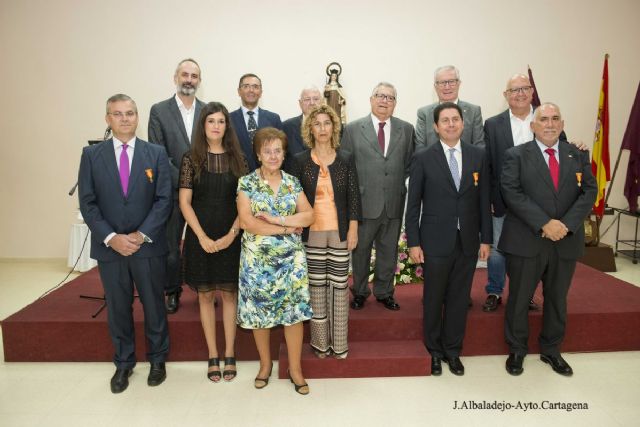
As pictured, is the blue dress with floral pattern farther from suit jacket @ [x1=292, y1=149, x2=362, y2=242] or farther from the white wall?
the white wall

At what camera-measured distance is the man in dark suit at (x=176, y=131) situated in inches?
128

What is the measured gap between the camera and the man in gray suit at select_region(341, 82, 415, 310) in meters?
3.20

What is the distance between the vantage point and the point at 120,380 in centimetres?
281

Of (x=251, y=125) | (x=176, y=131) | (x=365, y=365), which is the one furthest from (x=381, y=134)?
(x=365, y=365)

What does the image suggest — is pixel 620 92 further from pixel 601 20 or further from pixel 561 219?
pixel 561 219

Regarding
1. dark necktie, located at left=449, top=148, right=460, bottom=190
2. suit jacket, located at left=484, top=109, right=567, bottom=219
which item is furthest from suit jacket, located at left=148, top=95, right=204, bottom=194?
suit jacket, located at left=484, top=109, right=567, bottom=219

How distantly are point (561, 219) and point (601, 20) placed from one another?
14.0 ft

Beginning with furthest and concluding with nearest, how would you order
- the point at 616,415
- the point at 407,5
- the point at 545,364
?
the point at 407,5 → the point at 545,364 → the point at 616,415

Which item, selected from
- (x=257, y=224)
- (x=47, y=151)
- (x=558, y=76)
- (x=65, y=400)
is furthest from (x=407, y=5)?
(x=65, y=400)

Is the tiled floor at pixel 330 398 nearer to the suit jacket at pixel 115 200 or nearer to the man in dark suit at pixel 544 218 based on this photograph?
the man in dark suit at pixel 544 218

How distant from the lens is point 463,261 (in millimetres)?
2883

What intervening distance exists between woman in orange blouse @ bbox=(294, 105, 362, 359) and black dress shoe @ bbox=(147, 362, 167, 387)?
1004mm

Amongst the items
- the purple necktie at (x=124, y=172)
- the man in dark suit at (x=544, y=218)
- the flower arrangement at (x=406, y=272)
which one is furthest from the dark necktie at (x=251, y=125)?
the man in dark suit at (x=544, y=218)

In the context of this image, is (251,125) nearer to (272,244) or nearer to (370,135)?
(370,135)
